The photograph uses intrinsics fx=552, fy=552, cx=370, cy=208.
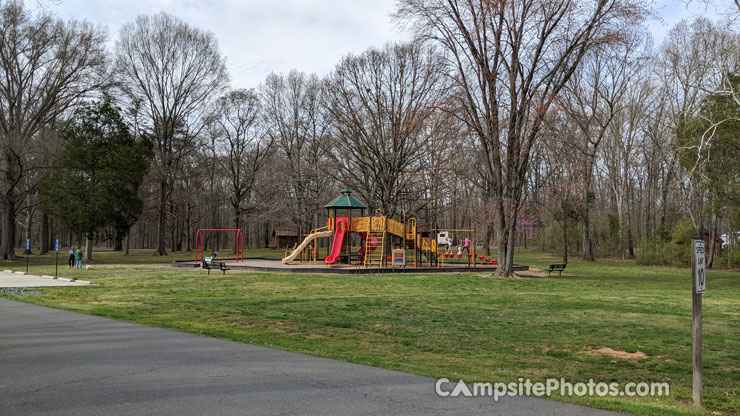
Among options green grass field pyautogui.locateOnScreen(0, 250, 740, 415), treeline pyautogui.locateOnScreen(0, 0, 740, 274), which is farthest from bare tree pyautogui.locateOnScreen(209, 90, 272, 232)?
green grass field pyautogui.locateOnScreen(0, 250, 740, 415)

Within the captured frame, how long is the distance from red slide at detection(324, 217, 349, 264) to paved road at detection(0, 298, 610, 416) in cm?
2223

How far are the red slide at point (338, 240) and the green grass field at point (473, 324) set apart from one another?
9.88m

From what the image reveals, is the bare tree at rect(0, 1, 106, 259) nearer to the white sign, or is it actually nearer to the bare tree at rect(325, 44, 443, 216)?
the bare tree at rect(325, 44, 443, 216)

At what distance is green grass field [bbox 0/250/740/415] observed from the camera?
7047 millimetres

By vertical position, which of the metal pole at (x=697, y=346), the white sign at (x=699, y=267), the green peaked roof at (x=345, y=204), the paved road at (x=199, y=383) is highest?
the green peaked roof at (x=345, y=204)

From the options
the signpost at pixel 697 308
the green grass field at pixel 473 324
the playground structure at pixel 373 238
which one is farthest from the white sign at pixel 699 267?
the playground structure at pixel 373 238

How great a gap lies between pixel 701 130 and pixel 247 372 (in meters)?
29.6

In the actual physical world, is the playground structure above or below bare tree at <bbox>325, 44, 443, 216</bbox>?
below

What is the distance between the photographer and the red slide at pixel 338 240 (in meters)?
31.1

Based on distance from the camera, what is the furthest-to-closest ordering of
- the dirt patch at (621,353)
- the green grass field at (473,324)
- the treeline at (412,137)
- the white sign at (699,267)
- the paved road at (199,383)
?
the treeline at (412,137), the dirt patch at (621,353), the green grass field at (473,324), the white sign at (699,267), the paved road at (199,383)

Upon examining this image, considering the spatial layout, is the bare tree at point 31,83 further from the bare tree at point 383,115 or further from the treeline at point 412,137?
the bare tree at point 383,115

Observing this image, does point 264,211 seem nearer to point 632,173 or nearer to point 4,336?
point 632,173

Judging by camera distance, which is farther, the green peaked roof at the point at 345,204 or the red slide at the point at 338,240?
the green peaked roof at the point at 345,204

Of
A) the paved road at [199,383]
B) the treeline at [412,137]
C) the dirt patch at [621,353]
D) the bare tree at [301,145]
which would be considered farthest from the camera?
the bare tree at [301,145]
